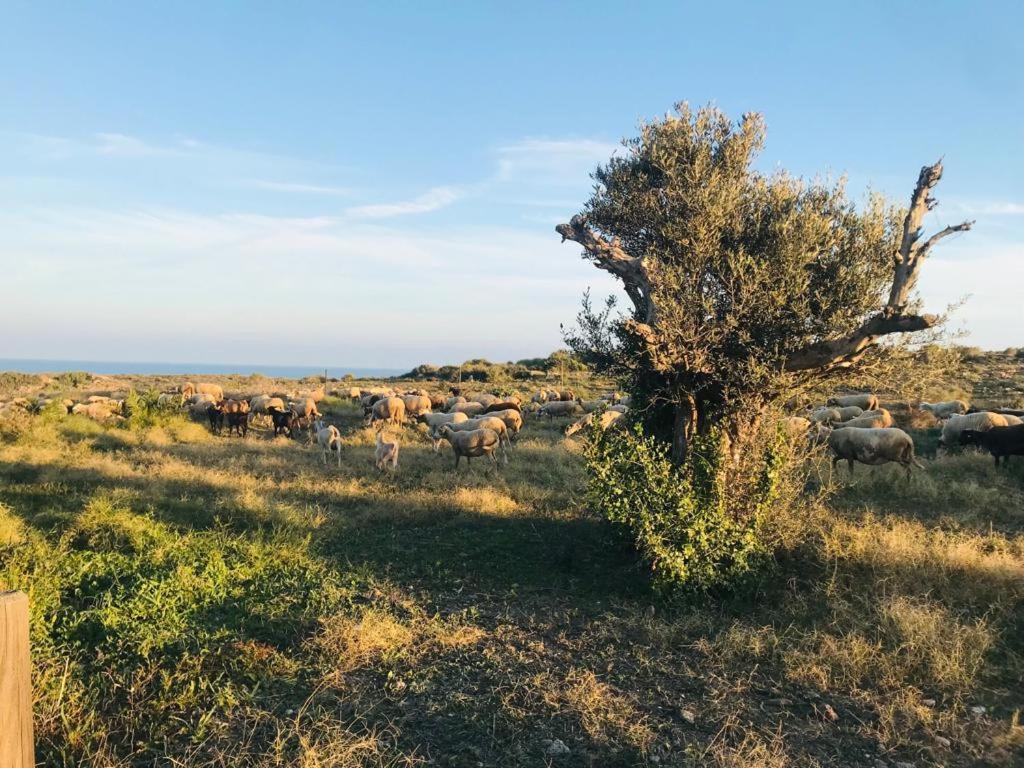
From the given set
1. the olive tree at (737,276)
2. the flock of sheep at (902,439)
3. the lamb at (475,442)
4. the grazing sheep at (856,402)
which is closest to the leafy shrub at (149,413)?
the lamb at (475,442)

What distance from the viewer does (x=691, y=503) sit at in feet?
26.8

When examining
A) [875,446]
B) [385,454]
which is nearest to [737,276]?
[875,446]

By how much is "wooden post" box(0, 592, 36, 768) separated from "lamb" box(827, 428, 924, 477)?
54.8 ft

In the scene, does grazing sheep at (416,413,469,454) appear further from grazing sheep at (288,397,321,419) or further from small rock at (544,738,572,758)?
small rock at (544,738,572,758)

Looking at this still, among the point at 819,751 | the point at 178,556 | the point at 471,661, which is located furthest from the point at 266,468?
the point at 819,751

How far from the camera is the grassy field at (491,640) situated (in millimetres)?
5141

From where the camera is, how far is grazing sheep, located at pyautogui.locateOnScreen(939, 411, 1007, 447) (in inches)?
747

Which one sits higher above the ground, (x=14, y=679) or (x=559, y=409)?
(x=14, y=679)

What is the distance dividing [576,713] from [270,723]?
2607mm

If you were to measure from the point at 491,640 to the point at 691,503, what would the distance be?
10.2ft

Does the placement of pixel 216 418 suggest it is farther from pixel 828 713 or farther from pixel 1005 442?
pixel 1005 442

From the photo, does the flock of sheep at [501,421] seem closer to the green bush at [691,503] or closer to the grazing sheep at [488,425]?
the grazing sheep at [488,425]

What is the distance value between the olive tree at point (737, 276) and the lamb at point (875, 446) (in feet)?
26.2

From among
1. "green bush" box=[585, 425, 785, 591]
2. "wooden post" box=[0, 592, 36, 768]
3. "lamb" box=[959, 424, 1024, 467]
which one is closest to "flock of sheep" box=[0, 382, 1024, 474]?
"lamb" box=[959, 424, 1024, 467]
